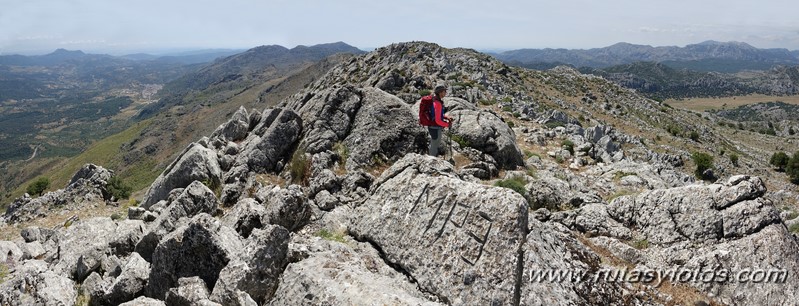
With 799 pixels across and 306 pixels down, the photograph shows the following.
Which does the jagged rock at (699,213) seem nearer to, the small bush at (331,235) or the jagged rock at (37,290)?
the small bush at (331,235)

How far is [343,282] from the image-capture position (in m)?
10.2

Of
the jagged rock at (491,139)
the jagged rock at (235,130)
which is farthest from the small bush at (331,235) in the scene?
the jagged rock at (235,130)

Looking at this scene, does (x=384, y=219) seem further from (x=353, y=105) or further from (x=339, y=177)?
(x=353, y=105)

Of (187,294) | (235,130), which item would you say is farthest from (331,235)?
(235,130)

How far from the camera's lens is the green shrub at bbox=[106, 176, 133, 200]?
32250mm

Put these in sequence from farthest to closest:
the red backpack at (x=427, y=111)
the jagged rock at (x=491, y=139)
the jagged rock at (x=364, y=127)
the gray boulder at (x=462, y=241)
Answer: the jagged rock at (x=491, y=139) → the jagged rock at (x=364, y=127) → the red backpack at (x=427, y=111) → the gray boulder at (x=462, y=241)

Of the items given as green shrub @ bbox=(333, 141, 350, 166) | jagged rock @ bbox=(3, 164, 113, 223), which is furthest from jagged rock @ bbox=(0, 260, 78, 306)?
jagged rock @ bbox=(3, 164, 113, 223)

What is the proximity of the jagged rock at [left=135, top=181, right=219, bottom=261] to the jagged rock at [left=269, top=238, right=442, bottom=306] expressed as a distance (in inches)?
304

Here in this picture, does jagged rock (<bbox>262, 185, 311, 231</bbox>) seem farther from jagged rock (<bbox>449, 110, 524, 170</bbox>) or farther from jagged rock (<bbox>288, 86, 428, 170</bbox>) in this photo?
jagged rock (<bbox>449, 110, 524, 170</bbox>)

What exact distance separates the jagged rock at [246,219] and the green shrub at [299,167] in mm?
Result: 6187

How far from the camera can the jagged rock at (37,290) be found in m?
13.0

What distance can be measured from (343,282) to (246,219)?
287 inches

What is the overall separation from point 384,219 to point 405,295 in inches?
149

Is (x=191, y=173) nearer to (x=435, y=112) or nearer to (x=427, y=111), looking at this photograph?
(x=427, y=111)
